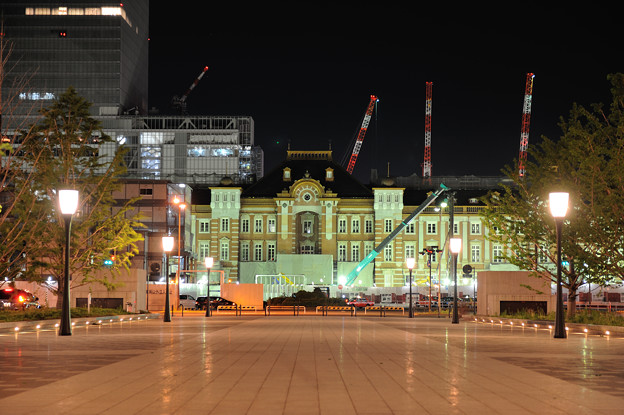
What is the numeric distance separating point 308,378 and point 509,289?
3425 centimetres

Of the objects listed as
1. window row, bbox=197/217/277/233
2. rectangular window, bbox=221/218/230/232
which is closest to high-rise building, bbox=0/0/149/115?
window row, bbox=197/217/277/233

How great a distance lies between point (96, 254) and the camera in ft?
147

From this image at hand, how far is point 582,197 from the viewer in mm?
39438

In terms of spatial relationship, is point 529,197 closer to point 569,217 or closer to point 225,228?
point 569,217

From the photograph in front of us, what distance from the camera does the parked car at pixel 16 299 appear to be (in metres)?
47.1

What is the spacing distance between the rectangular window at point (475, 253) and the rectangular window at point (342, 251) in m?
16.3

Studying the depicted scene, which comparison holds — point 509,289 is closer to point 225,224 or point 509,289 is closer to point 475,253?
point 475,253

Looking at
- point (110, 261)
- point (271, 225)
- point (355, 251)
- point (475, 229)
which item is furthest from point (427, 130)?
point (110, 261)

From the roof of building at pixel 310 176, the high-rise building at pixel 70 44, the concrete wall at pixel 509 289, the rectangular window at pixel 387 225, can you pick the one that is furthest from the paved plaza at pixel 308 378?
the high-rise building at pixel 70 44

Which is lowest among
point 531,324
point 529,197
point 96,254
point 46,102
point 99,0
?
point 531,324

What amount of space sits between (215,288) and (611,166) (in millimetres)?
62254

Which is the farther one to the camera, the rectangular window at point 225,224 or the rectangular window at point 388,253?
the rectangular window at point 225,224

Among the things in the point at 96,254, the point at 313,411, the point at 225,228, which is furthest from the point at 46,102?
the point at 313,411

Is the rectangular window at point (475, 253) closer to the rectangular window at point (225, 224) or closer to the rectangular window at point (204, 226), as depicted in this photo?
the rectangular window at point (225, 224)
